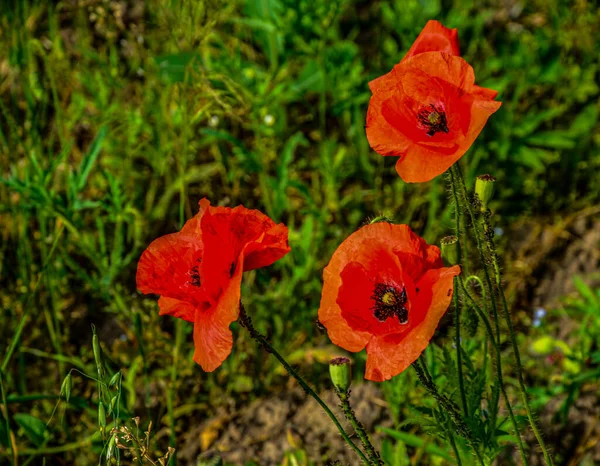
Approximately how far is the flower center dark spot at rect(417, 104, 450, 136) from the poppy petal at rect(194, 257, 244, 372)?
52cm

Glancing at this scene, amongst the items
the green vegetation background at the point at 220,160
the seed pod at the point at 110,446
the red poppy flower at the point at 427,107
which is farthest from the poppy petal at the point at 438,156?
the green vegetation background at the point at 220,160

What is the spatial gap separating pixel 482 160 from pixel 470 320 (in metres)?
1.77

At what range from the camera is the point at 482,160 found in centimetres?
346

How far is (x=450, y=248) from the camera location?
1.60m

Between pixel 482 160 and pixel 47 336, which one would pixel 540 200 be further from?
pixel 47 336

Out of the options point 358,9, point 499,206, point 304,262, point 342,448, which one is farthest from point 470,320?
point 358,9

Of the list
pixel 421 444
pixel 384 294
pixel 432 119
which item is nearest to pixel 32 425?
pixel 421 444

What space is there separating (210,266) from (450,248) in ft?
1.74

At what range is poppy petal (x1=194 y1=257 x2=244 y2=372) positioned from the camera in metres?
1.41

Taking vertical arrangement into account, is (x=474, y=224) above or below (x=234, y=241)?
above

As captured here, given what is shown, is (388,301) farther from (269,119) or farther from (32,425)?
(269,119)

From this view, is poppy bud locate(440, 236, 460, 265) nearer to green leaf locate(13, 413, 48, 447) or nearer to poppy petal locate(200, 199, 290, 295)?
poppy petal locate(200, 199, 290, 295)

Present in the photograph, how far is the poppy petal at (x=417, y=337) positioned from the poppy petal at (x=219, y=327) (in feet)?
0.96

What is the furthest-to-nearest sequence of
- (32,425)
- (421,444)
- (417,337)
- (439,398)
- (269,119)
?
(269,119)
(32,425)
(421,444)
(439,398)
(417,337)
